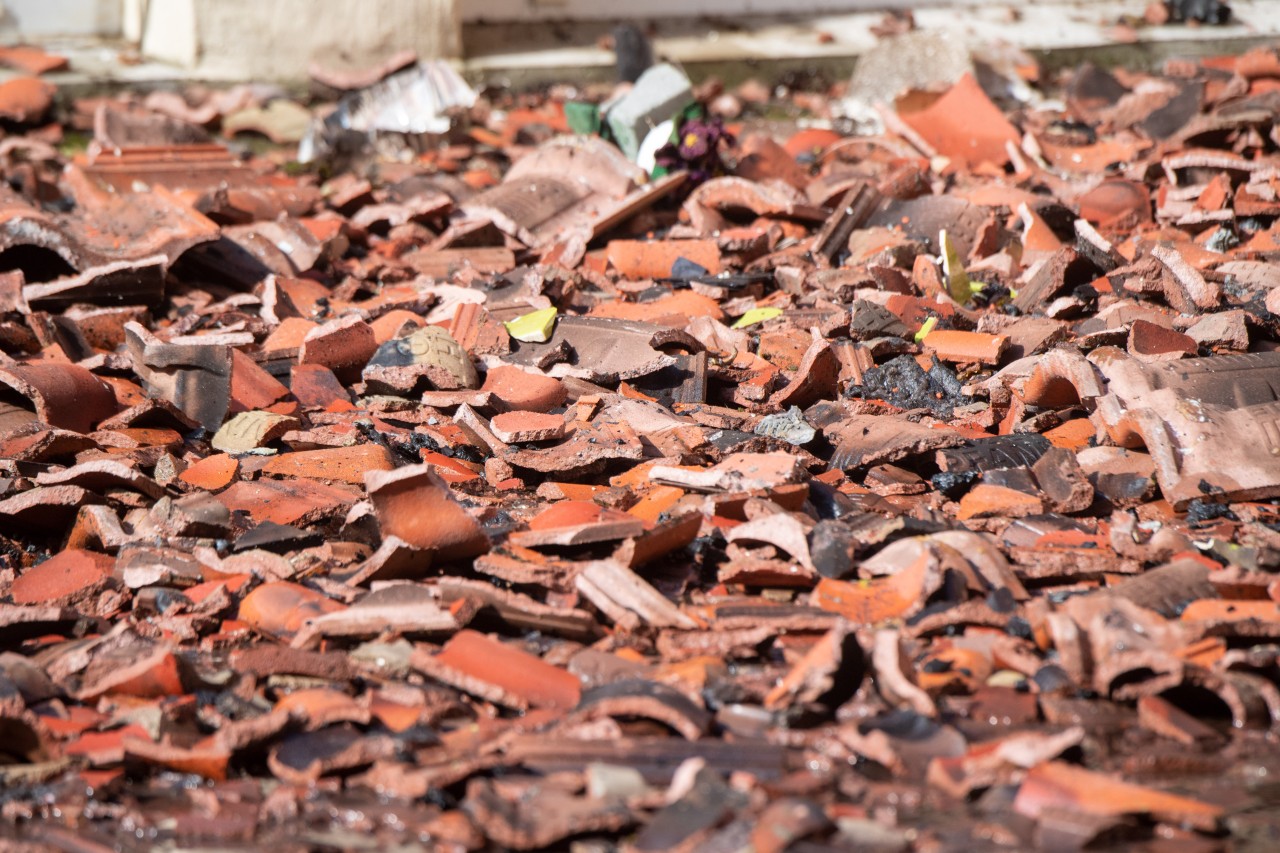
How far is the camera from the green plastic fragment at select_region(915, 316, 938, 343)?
4590 millimetres

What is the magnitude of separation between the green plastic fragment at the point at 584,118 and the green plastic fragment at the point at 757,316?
230cm

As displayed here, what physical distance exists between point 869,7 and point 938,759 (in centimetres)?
782

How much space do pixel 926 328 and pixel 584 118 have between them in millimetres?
2965

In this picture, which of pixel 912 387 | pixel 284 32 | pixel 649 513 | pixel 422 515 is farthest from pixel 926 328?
pixel 284 32

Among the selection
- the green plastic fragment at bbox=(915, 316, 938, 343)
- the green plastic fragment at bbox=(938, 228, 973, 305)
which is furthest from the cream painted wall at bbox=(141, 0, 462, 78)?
the green plastic fragment at bbox=(915, 316, 938, 343)

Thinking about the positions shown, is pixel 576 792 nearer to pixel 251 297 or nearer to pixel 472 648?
pixel 472 648

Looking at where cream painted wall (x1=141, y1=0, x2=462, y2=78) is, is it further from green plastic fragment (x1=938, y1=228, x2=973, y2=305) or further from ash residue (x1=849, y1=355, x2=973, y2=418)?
ash residue (x1=849, y1=355, x2=973, y2=418)

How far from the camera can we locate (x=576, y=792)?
91.6 inches

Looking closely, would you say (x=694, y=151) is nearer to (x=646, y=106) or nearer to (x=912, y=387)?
(x=646, y=106)

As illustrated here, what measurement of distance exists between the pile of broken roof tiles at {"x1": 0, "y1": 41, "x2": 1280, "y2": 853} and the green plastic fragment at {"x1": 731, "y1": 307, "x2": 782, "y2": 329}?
115 mm

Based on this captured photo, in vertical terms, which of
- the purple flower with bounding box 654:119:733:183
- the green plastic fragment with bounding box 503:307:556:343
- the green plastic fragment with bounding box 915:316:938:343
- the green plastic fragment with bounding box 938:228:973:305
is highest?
the purple flower with bounding box 654:119:733:183

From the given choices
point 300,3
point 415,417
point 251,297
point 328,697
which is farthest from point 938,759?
point 300,3

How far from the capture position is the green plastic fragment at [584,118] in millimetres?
6863

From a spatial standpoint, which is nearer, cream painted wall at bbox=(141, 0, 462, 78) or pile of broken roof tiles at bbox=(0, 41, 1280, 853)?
pile of broken roof tiles at bbox=(0, 41, 1280, 853)
